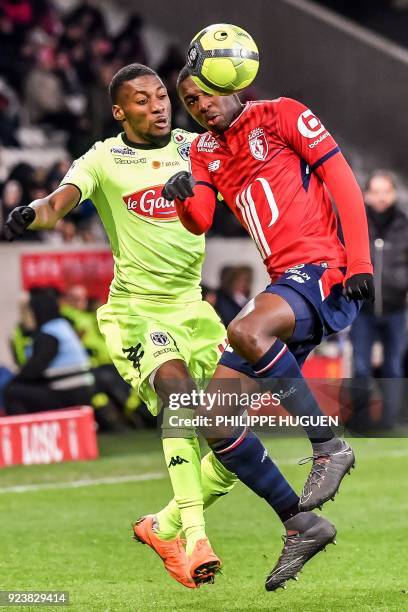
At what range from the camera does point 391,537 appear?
819 cm

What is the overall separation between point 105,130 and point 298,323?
11738 mm

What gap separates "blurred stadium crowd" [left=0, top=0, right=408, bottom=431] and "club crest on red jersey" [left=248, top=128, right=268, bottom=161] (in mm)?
1469

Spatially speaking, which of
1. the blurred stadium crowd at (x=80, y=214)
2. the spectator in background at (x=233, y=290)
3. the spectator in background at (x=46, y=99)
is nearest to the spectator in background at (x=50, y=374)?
the blurred stadium crowd at (x=80, y=214)

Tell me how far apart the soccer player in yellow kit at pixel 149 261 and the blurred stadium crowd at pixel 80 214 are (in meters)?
0.96

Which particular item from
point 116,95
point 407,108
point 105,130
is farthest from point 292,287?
point 407,108

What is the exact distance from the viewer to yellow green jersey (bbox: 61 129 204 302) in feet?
23.6

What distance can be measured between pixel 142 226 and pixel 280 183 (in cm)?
115

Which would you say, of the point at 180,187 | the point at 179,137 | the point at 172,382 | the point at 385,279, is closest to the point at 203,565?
the point at 172,382

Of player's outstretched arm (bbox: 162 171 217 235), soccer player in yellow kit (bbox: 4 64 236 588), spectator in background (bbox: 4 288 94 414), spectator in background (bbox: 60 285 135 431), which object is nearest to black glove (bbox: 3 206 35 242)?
soccer player in yellow kit (bbox: 4 64 236 588)

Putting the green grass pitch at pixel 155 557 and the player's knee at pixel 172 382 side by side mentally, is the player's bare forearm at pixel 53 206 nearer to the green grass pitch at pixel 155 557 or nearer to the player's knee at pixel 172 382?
the player's knee at pixel 172 382

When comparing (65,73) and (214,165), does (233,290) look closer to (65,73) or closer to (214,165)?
(65,73)

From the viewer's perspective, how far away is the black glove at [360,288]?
593 cm

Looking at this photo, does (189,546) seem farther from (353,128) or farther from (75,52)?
(353,128)

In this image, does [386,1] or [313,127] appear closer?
[313,127]
